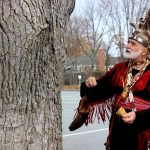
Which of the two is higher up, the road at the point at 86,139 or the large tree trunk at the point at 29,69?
the large tree trunk at the point at 29,69

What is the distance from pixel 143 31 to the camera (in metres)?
4.00

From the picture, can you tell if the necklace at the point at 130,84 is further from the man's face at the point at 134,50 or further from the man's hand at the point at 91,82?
the man's hand at the point at 91,82

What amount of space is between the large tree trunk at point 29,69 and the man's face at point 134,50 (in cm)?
99

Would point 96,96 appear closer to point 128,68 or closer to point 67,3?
point 128,68

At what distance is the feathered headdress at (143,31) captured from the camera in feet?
13.0

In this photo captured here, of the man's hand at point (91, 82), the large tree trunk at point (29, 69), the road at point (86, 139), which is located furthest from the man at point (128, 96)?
the road at point (86, 139)

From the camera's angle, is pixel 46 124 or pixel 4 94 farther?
pixel 46 124

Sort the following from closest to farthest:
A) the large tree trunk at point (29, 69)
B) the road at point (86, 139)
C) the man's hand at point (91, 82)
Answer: the large tree trunk at point (29, 69), the man's hand at point (91, 82), the road at point (86, 139)

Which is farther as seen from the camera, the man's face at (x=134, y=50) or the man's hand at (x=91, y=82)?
the man's hand at (x=91, y=82)

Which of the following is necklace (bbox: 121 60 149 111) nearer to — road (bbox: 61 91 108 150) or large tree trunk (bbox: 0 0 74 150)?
large tree trunk (bbox: 0 0 74 150)

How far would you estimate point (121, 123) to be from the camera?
12.6 feet

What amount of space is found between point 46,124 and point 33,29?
0.65m

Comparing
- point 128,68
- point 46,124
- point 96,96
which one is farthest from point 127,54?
point 46,124

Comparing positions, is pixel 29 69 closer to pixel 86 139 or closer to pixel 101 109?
pixel 101 109
